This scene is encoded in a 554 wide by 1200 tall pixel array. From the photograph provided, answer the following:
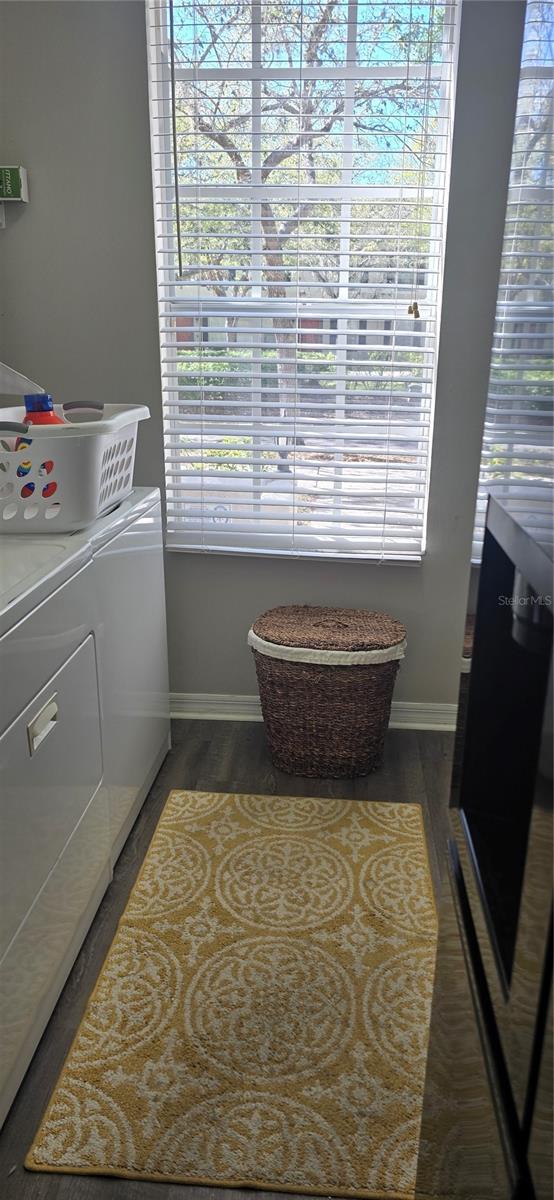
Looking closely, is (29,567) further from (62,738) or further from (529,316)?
(529,316)

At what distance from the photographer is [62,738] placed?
1687mm

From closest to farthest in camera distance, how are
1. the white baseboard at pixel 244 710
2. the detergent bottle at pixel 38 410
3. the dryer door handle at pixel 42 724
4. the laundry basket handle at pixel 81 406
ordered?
the dryer door handle at pixel 42 724 → the detergent bottle at pixel 38 410 → the laundry basket handle at pixel 81 406 → the white baseboard at pixel 244 710

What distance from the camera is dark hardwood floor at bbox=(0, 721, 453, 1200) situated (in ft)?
4.48

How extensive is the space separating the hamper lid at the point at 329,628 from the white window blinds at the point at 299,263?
0.69ft

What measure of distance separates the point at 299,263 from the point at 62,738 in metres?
1.65

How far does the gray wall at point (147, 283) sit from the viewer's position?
2445mm

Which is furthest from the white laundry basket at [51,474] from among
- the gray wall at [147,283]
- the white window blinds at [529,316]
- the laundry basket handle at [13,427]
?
the white window blinds at [529,316]

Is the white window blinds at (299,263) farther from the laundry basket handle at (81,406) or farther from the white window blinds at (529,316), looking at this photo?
the white window blinds at (529,316)

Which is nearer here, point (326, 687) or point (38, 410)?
point (38, 410)

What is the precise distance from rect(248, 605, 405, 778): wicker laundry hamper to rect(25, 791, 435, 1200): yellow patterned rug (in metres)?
0.28

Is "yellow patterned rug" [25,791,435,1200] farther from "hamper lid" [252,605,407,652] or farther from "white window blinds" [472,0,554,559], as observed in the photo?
"white window blinds" [472,0,554,559]

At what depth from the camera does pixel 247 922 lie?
6.41 feet

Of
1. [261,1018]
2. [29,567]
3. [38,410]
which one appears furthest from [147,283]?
[261,1018]

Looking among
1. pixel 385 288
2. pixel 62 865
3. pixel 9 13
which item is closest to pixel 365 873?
pixel 62 865
